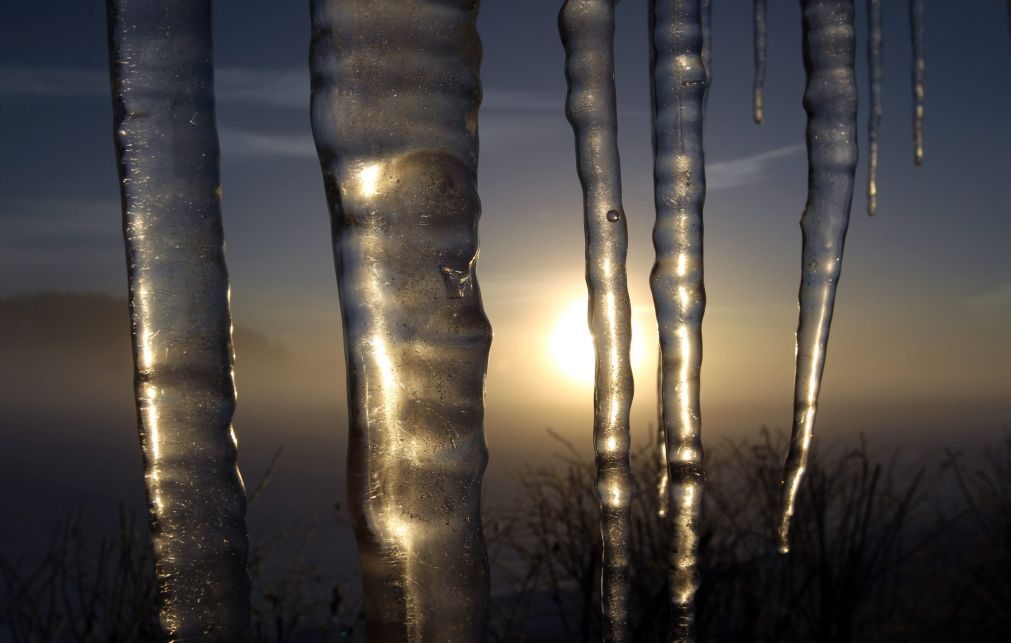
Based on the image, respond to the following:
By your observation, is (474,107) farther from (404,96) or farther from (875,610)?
(875,610)

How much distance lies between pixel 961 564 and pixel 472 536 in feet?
15.7

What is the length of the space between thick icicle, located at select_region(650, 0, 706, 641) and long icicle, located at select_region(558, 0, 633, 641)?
0.32 feet

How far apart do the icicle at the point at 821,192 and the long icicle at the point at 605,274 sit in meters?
0.34

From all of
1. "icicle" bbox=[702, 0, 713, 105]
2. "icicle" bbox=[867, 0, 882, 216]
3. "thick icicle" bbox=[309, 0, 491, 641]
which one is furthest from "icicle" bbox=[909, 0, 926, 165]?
"thick icicle" bbox=[309, 0, 491, 641]

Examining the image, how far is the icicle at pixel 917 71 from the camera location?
1.81 meters

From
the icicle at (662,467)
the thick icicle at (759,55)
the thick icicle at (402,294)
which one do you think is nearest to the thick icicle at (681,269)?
the icicle at (662,467)

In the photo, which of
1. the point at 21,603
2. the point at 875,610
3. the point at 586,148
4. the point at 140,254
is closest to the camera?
the point at 140,254

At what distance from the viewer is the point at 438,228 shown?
41.2 inches

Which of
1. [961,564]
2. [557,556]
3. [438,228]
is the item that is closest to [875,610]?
[961,564]

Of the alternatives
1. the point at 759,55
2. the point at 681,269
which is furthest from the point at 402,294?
the point at 759,55

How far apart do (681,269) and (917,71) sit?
3.27ft

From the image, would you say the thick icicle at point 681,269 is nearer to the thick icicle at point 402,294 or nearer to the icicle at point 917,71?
the thick icicle at point 402,294

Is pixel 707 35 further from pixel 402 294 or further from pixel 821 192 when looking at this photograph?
pixel 402 294

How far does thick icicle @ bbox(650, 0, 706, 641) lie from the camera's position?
1323 millimetres
